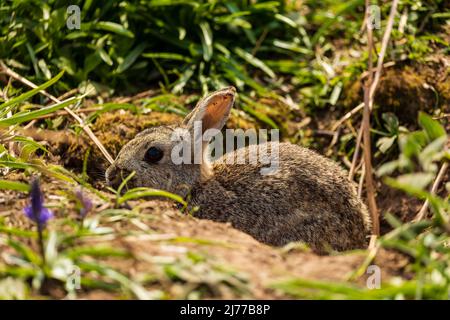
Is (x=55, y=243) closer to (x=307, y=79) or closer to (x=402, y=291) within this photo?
(x=402, y=291)

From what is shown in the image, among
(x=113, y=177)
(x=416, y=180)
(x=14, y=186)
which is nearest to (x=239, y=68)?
(x=113, y=177)

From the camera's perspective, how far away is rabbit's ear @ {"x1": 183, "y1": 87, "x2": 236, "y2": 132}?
754 centimetres

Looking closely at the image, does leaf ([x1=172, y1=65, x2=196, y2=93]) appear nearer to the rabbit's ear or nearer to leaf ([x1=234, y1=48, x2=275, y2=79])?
leaf ([x1=234, y1=48, x2=275, y2=79])

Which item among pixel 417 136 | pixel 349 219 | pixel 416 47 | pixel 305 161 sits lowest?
pixel 349 219

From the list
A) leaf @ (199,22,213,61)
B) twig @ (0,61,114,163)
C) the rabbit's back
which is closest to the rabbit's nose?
twig @ (0,61,114,163)

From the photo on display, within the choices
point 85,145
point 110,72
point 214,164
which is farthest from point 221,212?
point 110,72

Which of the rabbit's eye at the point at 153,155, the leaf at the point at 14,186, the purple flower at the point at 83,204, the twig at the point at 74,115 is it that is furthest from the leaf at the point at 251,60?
the purple flower at the point at 83,204

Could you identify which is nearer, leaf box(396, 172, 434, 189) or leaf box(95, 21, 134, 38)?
leaf box(396, 172, 434, 189)

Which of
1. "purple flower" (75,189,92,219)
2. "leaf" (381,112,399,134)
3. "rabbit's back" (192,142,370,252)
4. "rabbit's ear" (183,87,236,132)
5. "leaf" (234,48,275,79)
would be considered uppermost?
"leaf" (234,48,275,79)

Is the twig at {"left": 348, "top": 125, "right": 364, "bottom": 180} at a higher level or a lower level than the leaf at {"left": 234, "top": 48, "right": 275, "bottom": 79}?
lower

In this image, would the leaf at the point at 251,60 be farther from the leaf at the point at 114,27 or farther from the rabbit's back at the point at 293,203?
the rabbit's back at the point at 293,203

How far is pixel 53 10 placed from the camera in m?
9.01

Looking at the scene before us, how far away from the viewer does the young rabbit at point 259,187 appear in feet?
23.4
